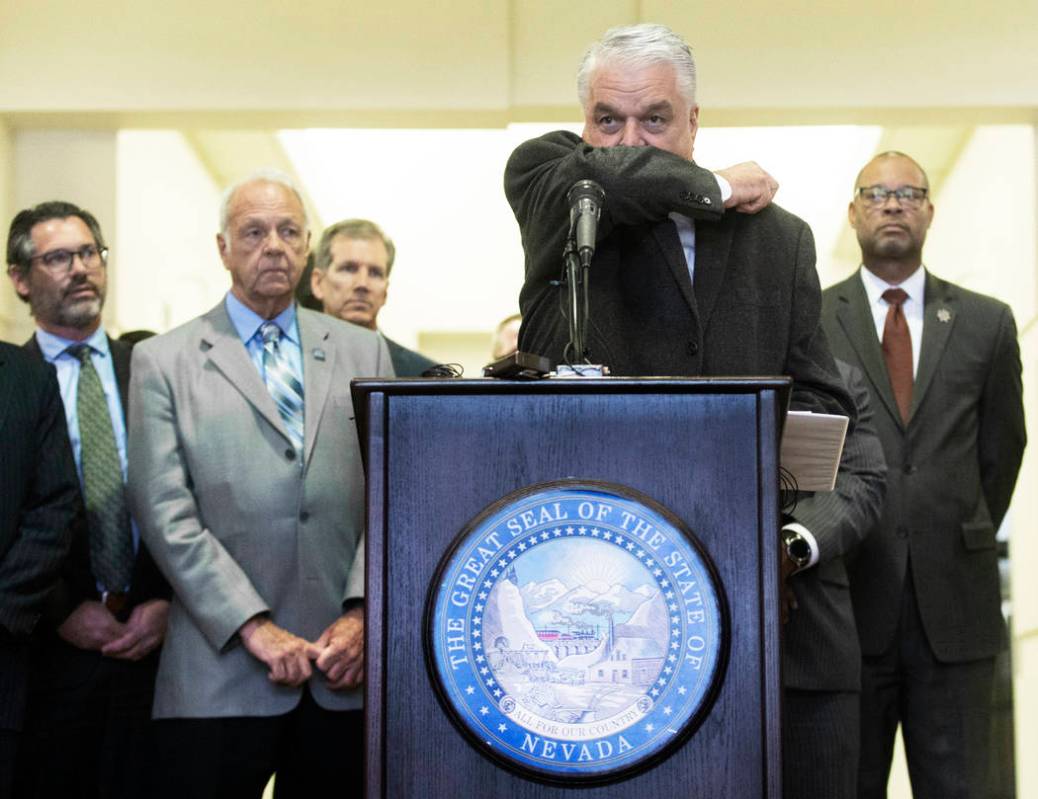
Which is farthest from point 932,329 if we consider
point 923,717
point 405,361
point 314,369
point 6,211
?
point 6,211

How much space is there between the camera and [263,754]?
3.31 metres

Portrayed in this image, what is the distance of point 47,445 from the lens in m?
3.55

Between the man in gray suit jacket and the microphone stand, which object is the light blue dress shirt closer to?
the man in gray suit jacket

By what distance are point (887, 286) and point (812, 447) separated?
2132 millimetres

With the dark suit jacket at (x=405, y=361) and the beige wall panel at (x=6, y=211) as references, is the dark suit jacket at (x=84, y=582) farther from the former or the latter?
the beige wall panel at (x=6, y=211)

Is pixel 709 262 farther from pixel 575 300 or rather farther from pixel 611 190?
pixel 575 300

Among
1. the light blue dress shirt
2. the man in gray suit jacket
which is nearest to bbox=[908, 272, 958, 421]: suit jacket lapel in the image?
the man in gray suit jacket

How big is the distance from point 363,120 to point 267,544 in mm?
2642

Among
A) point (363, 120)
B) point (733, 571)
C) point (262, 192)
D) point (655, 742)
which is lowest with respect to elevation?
point (655, 742)

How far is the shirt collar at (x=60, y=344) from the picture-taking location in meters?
4.02

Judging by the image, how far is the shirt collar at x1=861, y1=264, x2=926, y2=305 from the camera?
4246 millimetres

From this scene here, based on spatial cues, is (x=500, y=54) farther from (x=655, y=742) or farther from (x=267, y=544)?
(x=655, y=742)

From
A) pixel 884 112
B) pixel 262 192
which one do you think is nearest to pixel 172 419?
pixel 262 192

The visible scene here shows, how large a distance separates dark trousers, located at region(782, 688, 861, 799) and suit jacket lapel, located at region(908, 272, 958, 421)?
1122mm
